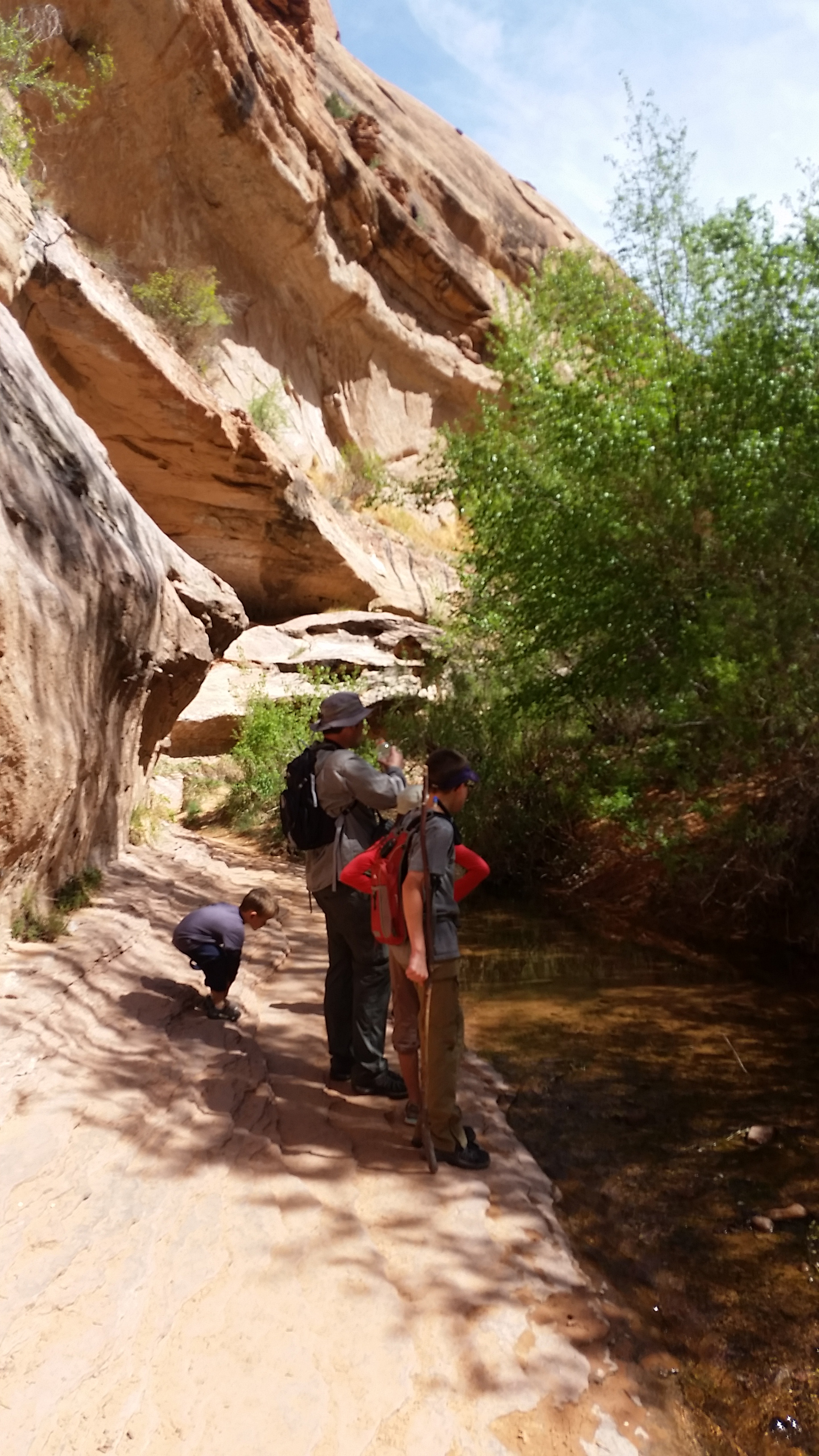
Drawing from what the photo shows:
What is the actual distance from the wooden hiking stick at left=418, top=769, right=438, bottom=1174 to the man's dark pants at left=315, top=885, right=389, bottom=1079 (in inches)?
19.5

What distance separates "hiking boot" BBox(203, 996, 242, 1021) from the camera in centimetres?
438

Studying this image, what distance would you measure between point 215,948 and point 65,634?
1.76 metres

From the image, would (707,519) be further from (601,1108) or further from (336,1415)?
(336,1415)

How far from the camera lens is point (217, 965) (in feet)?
14.6

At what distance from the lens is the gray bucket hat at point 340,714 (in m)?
4.03

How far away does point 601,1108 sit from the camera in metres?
4.24

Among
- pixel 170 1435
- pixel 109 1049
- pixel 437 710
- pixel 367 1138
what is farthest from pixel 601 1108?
pixel 437 710

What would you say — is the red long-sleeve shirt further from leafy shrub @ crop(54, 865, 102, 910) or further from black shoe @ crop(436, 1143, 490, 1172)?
leafy shrub @ crop(54, 865, 102, 910)

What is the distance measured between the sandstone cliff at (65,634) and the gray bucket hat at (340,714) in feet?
4.48

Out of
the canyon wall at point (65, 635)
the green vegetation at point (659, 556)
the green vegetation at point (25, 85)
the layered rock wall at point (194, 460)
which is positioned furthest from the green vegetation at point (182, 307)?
the canyon wall at point (65, 635)

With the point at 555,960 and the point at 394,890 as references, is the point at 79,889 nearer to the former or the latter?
the point at 394,890

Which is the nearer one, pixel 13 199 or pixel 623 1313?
pixel 623 1313

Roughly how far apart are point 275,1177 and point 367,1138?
57cm

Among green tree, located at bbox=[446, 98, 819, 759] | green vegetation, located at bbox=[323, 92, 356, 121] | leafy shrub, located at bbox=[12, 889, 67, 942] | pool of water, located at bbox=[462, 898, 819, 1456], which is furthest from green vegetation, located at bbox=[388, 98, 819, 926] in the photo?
green vegetation, located at bbox=[323, 92, 356, 121]
